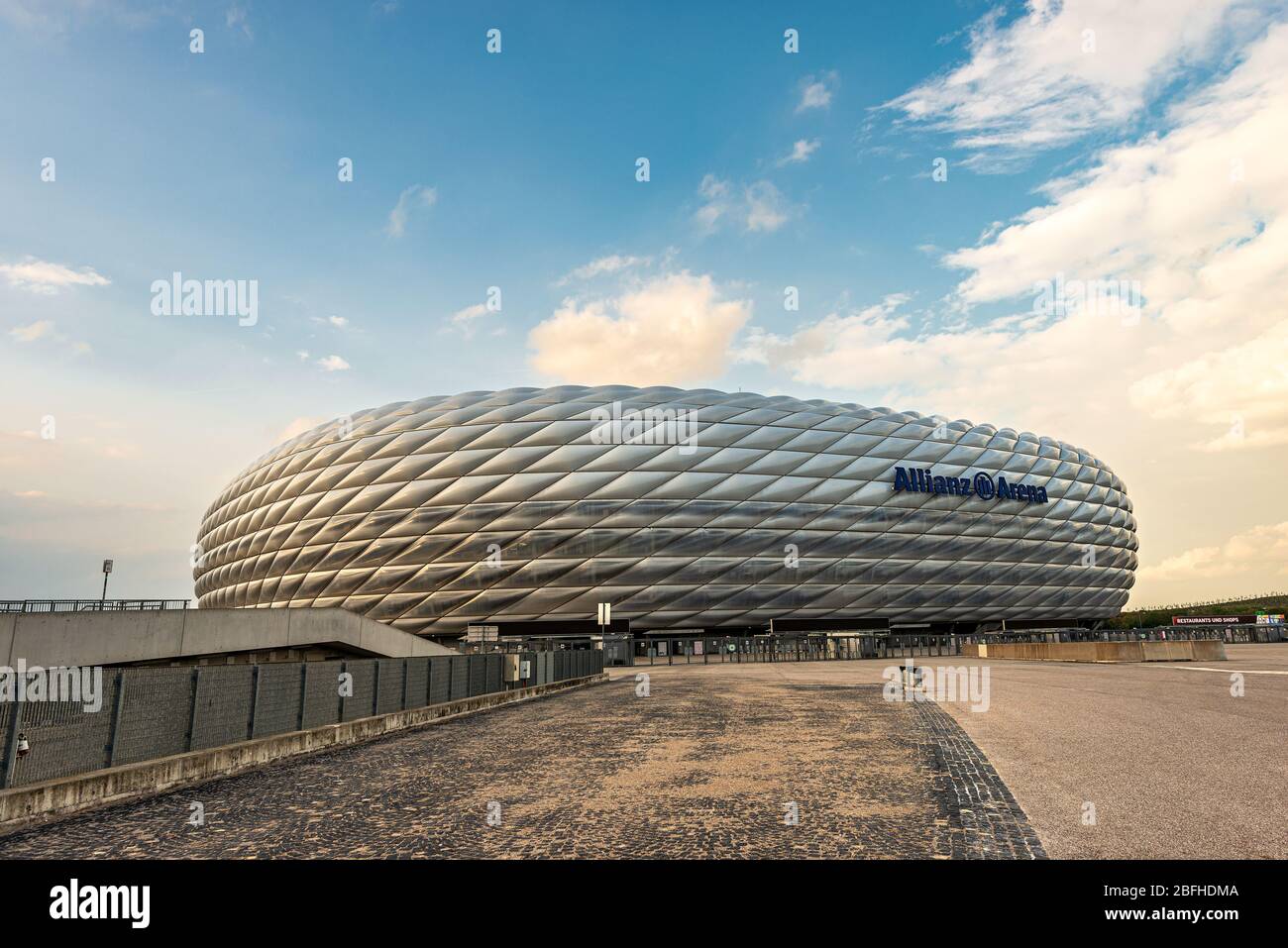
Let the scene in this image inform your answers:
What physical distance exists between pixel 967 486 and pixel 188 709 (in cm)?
5951

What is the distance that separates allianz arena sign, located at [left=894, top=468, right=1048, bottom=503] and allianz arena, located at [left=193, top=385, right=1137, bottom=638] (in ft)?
0.49

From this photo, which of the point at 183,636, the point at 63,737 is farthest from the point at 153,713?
the point at 183,636

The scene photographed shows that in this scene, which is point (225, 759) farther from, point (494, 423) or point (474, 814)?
point (494, 423)

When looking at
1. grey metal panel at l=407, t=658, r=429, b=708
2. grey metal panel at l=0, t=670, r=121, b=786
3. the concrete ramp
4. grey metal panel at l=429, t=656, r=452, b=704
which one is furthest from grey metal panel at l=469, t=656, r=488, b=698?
grey metal panel at l=0, t=670, r=121, b=786

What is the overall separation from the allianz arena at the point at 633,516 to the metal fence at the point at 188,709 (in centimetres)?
A: 3523

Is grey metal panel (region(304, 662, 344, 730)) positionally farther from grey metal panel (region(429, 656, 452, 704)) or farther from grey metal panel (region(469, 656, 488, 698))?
grey metal panel (region(469, 656, 488, 698))

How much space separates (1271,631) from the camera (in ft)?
201

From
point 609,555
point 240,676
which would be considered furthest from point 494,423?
point 240,676

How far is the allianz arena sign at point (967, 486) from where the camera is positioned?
5872cm

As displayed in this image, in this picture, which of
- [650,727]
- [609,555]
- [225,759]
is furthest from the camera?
[609,555]

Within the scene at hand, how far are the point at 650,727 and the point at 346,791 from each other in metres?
6.15

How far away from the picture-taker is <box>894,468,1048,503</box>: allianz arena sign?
5872 cm

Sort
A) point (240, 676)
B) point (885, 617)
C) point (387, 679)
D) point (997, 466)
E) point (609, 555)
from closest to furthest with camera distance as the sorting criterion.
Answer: point (240, 676) → point (387, 679) → point (609, 555) → point (885, 617) → point (997, 466)

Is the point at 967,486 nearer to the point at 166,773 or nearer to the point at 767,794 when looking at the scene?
the point at 767,794
